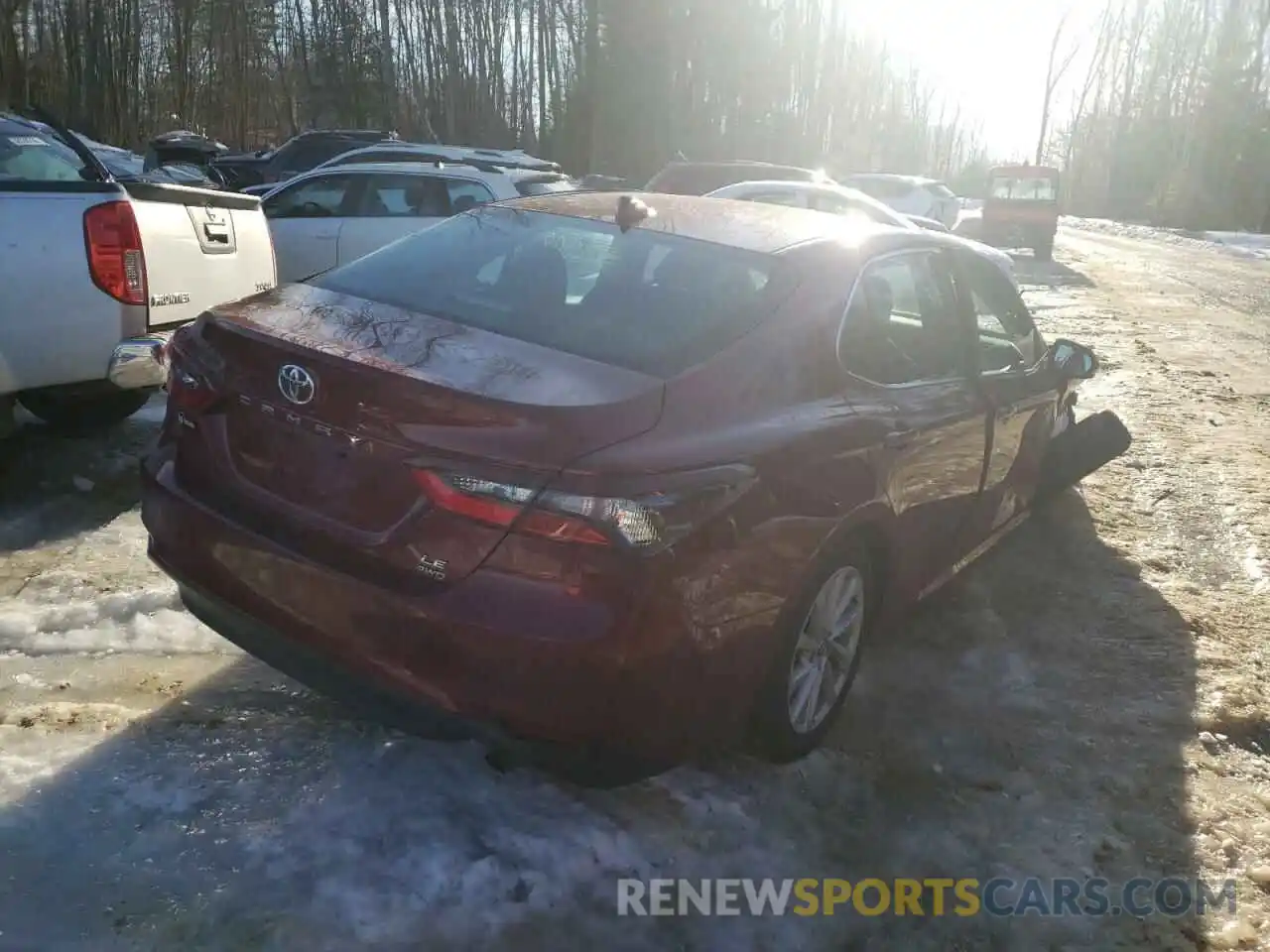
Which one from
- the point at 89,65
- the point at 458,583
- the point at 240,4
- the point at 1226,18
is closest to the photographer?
the point at 458,583

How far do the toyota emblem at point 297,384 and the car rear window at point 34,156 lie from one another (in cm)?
319

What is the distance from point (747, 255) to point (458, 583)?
1424 millimetres

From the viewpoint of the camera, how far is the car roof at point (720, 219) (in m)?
3.37

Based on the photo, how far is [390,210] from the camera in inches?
372

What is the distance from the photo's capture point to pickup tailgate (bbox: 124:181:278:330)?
495 centimetres

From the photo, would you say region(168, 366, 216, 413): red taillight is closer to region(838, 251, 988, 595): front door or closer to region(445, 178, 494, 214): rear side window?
region(838, 251, 988, 595): front door

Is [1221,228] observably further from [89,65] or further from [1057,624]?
[1057,624]

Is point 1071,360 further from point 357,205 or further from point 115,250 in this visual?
point 357,205

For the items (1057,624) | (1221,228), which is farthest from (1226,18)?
(1057,624)

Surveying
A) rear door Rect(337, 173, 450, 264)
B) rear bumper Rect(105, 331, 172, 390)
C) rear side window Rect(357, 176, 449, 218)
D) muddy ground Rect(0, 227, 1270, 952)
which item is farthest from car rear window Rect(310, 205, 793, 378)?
rear side window Rect(357, 176, 449, 218)

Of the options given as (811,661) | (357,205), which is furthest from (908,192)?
(811,661)

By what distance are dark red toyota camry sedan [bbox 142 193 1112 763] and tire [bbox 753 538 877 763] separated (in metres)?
0.01

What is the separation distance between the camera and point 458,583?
238 centimetres

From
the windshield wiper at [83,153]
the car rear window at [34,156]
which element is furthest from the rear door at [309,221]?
the windshield wiper at [83,153]
